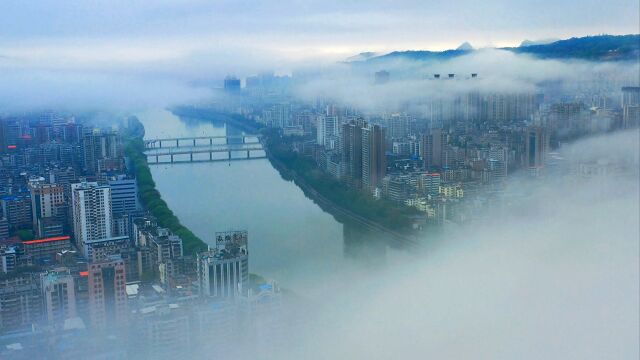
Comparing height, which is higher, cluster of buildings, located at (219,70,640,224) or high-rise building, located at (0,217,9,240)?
cluster of buildings, located at (219,70,640,224)

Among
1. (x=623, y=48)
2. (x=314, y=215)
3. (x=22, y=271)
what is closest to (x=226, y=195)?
(x=314, y=215)

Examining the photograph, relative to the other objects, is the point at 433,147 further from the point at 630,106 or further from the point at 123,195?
the point at 123,195

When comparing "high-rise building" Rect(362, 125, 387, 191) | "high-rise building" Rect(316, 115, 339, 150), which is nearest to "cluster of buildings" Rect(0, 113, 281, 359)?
"high-rise building" Rect(362, 125, 387, 191)

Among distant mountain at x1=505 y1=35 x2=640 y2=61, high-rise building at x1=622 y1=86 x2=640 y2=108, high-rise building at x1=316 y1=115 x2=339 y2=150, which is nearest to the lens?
distant mountain at x1=505 y1=35 x2=640 y2=61

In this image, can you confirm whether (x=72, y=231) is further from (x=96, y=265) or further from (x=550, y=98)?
(x=550, y=98)

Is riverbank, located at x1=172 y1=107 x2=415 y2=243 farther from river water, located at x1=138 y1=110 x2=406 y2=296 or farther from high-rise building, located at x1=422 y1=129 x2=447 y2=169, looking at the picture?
high-rise building, located at x1=422 y1=129 x2=447 y2=169

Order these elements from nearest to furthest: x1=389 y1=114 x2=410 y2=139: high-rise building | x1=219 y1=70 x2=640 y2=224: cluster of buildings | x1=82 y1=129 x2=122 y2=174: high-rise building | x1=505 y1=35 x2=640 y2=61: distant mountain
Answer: x1=505 y1=35 x2=640 y2=61: distant mountain → x1=82 y1=129 x2=122 y2=174: high-rise building → x1=219 y1=70 x2=640 y2=224: cluster of buildings → x1=389 y1=114 x2=410 y2=139: high-rise building

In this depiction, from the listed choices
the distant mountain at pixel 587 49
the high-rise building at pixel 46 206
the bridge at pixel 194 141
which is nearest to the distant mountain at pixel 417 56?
the distant mountain at pixel 587 49
